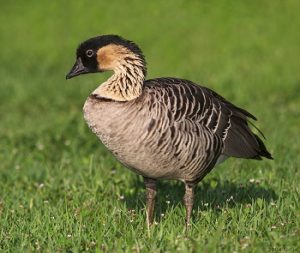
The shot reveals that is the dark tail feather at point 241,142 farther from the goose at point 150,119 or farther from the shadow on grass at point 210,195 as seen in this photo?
the shadow on grass at point 210,195

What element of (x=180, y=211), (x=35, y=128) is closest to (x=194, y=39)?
(x=35, y=128)

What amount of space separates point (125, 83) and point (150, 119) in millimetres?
501

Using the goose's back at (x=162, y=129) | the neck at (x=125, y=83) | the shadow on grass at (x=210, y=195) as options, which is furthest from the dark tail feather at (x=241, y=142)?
the neck at (x=125, y=83)

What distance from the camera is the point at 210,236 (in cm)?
634

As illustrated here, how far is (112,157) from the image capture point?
36.0 ft

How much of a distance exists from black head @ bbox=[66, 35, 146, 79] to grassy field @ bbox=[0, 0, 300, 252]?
1.51m

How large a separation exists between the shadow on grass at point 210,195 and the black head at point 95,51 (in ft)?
5.56

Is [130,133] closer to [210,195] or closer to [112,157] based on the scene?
[210,195]

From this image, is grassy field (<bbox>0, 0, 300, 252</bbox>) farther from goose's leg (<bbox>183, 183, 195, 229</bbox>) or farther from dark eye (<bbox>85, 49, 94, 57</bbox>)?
dark eye (<bbox>85, 49, 94, 57</bbox>)

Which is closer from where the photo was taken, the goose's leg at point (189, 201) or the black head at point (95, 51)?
the black head at point (95, 51)

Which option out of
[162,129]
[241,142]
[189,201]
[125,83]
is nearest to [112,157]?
[241,142]

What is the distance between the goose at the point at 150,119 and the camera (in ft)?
22.5

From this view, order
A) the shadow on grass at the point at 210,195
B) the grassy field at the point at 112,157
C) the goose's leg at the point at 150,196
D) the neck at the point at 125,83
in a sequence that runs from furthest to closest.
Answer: the shadow on grass at the point at 210,195, the goose's leg at the point at 150,196, the neck at the point at 125,83, the grassy field at the point at 112,157

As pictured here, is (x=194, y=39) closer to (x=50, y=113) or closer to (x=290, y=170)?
(x=50, y=113)
